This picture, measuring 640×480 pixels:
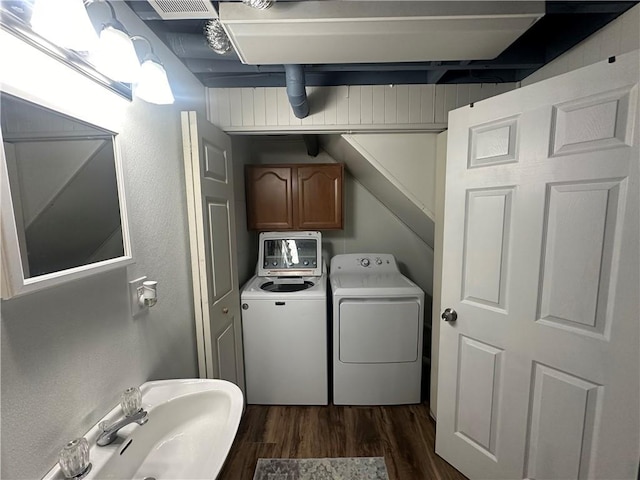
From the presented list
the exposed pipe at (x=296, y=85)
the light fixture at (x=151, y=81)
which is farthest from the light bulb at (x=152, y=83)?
the exposed pipe at (x=296, y=85)

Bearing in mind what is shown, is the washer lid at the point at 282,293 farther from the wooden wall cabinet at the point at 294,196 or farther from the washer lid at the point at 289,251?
the wooden wall cabinet at the point at 294,196

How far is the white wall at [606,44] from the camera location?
1.02 meters

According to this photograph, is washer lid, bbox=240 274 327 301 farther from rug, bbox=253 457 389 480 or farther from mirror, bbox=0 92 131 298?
mirror, bbox=0 92 131 298

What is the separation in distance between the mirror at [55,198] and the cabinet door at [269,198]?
1487mm

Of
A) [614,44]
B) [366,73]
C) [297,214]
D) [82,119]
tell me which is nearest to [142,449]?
[82,119]

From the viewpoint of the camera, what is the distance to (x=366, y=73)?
1686 mm

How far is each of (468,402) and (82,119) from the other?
2.05m

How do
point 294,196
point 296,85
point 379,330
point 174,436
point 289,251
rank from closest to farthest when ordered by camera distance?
1. point 174,436
2. point 296,85
3. point 379,330
4. point 294,196
5. point 289,251

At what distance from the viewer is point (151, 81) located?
938 millimetres

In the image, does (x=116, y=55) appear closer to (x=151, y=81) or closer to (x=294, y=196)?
(x=151, y=81)

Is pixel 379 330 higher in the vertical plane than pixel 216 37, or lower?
lower

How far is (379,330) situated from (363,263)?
0.69 metres

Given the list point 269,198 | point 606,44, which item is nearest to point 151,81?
point 269,198

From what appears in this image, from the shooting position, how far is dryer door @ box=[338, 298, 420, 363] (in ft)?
6.43
